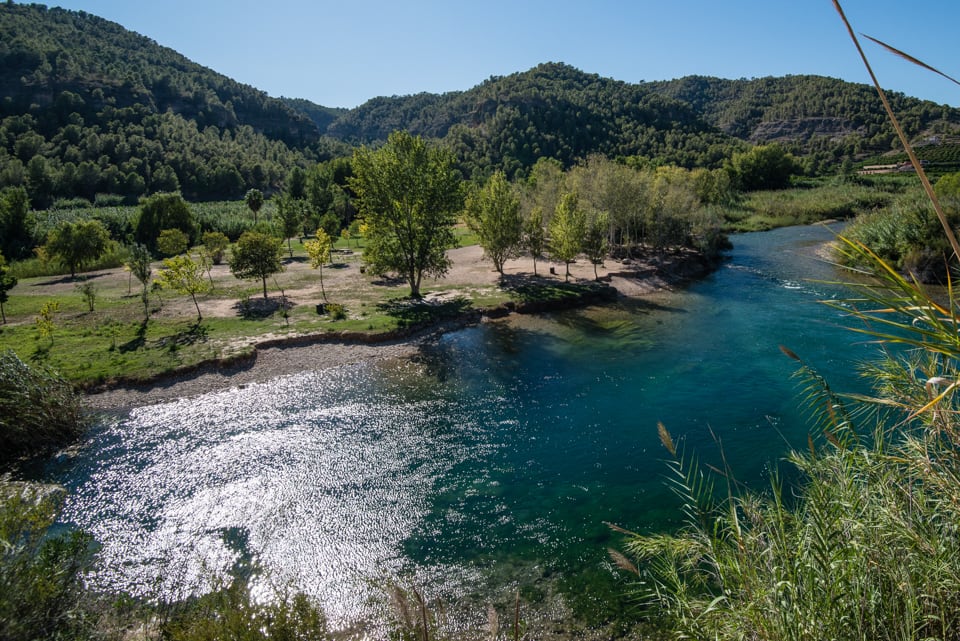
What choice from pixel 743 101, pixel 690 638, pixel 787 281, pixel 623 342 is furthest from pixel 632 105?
pixel 690 638

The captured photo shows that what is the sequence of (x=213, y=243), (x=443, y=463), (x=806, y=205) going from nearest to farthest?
(x=443, y=463) → (x=213, y=243) → (x=806, y=205)

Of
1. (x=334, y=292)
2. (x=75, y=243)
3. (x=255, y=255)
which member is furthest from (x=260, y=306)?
(x=75, y=243)

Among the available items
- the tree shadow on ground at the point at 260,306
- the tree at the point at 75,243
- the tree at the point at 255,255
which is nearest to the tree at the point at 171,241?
the tree at the point at 75,243

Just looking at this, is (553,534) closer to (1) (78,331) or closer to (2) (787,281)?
(1) (78,331)

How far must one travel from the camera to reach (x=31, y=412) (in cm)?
1608

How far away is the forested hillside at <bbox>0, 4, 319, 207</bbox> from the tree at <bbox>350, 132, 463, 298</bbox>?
283 feet

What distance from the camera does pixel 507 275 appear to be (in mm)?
40938

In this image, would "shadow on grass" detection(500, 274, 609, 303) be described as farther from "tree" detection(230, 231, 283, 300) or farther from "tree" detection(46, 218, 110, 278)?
"tree" detection(46, 218, 110, 278)

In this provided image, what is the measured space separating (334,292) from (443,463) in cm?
2280

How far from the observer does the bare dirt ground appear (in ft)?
69.1

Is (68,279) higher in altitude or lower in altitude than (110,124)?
lower

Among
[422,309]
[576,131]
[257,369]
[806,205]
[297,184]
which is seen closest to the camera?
[257,369]

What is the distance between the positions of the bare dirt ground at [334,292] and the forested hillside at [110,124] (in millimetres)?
65207

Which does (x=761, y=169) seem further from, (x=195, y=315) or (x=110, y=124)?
(x=110, y=124)
